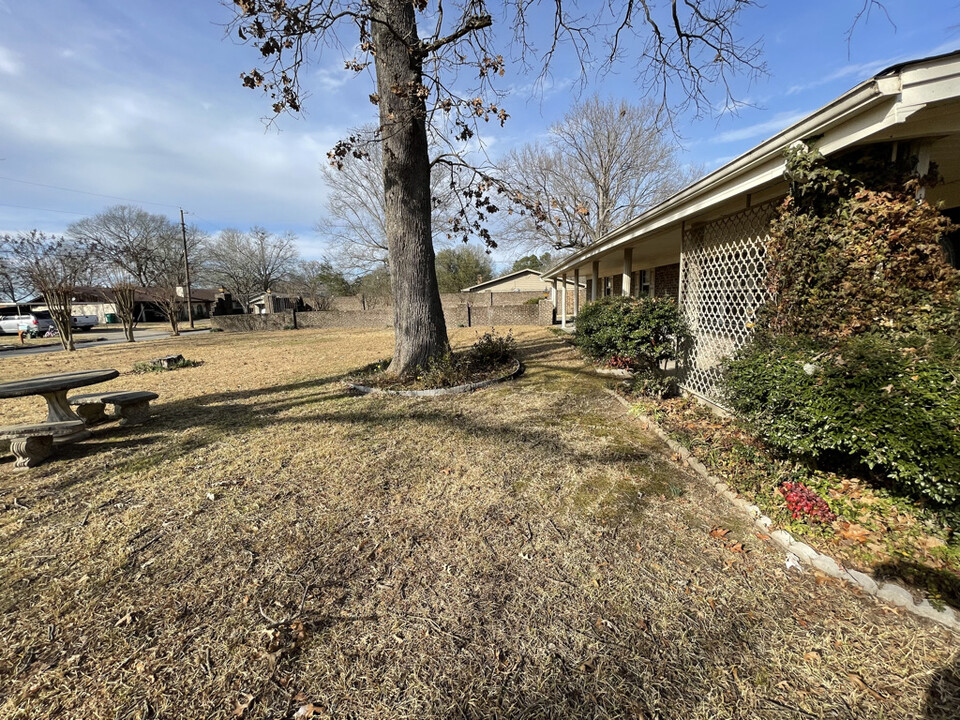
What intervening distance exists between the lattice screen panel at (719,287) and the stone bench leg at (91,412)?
7.32 meters

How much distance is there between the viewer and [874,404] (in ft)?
6.81

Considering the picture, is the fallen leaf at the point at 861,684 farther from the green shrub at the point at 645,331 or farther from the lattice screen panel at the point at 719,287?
the green shrub at the point at 645,331

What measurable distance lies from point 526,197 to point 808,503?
15.8 feet

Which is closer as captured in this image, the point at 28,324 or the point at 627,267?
the point at 627,267

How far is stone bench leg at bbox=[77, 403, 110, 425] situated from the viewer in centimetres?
486

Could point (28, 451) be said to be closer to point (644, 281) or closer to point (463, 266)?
point (644, 281)

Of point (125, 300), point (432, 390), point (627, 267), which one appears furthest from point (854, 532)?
point (125, 300)

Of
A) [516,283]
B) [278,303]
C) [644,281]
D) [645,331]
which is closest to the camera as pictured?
[645,331]

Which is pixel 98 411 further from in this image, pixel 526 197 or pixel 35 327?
pixel 35 327

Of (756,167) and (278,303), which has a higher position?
(278,303)

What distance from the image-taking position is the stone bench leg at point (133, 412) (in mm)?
4770

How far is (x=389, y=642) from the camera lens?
170cm

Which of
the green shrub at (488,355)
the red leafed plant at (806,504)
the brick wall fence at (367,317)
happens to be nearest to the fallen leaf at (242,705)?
the red leafed plant at (806,504)

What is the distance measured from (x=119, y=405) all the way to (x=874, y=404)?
724 cm
